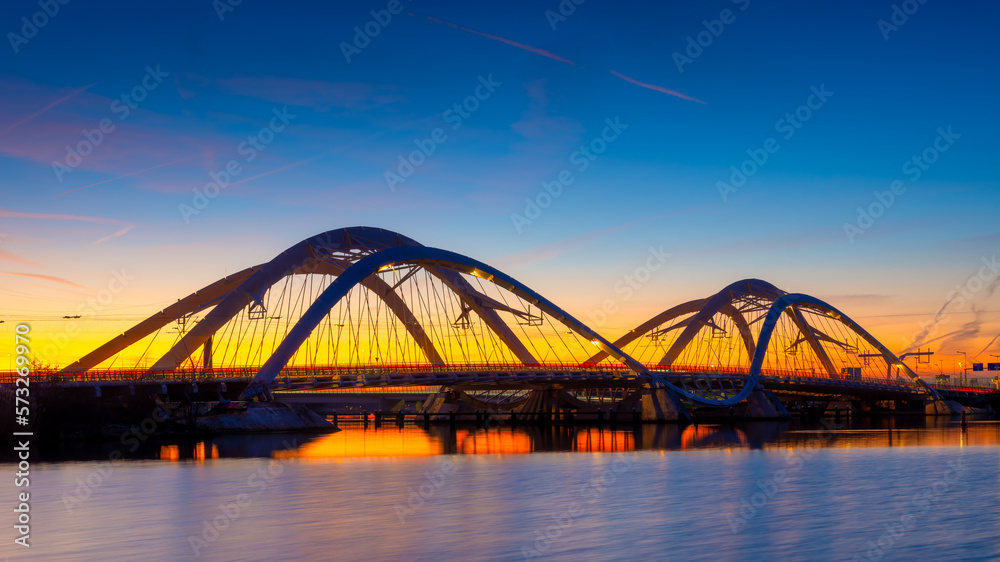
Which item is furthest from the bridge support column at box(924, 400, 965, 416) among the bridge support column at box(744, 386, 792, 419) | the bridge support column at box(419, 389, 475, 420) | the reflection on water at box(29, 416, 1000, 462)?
the bridge support column at box(419, 389, 475, 420)

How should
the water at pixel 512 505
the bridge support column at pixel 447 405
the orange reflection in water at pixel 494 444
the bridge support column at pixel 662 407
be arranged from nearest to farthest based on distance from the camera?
the water at pixel 512 505
the orange reflection in water at pixel 494 444
the bridge support column at pixel 662 407
the bridge support column at pixel 447 405

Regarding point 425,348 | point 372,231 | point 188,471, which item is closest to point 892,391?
point 425,348

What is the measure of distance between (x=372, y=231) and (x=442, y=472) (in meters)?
41.5

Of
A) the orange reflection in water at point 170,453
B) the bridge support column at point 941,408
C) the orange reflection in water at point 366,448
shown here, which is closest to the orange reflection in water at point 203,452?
the orange reflection in water at point 170,453

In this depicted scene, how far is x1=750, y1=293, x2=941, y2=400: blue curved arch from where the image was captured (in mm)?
93750

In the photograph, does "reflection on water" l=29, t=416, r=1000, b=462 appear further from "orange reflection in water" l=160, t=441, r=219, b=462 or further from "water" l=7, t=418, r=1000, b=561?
"water" l=7, t=418, r=1000, b=561

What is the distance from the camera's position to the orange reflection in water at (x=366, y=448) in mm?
45281

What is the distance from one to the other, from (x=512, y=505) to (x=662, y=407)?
56.2 m

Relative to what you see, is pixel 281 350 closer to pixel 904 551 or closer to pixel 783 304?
pixel 904 551

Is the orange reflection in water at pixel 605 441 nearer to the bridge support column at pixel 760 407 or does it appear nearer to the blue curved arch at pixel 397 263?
the blue curved arch at pixel 397 263

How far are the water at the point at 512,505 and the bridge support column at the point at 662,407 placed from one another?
3424 centimetres

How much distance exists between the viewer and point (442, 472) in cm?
3641

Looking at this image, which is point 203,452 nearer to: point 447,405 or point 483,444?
point 483,444

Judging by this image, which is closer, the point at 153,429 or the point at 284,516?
the point at 284,516
